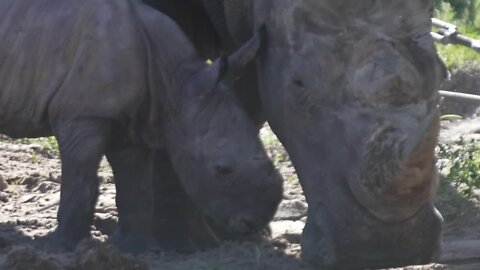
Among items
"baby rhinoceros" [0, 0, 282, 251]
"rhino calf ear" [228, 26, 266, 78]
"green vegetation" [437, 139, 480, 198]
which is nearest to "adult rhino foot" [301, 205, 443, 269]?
"baby rhinoceros" [0, 0, 282, 251]

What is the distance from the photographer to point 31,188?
883cm

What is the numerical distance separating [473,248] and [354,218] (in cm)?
85

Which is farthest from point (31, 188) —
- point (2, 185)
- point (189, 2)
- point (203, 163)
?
point (203, 163)

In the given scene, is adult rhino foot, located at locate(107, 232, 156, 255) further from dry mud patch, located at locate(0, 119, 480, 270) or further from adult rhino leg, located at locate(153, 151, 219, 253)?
adult rhino leg, located at locate(153, 151, 219, 253)

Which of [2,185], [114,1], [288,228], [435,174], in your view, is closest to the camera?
[435,174]

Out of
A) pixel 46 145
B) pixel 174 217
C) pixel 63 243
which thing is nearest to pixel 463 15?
pixel 46 145

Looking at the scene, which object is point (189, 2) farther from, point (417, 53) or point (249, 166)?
point (417, 53)

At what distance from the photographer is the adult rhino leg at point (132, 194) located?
7.19 m

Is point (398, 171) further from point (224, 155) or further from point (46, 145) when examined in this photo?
point (46, 145)

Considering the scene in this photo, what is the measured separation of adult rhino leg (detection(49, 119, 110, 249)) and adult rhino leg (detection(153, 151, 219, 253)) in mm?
673

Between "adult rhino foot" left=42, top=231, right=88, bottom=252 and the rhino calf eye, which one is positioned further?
"adult rhino foot" left=42, top=231, right=88, bottom=252

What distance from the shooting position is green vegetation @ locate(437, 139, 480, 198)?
821 centimetres

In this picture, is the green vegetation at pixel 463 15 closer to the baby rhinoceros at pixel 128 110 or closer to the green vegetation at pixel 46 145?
the green vegetation at pixel 46 145

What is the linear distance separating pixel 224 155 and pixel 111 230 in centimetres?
127
